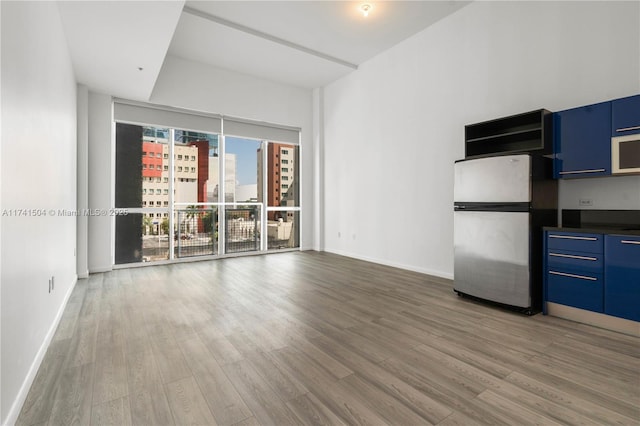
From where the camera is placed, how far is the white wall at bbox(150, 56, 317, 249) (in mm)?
5406

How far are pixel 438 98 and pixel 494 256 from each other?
2.47 m

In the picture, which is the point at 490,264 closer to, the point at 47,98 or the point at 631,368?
the point at 631,368

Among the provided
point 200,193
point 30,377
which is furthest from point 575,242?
point 200,193

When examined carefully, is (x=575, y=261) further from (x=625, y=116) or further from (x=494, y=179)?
(x=625, y=116)

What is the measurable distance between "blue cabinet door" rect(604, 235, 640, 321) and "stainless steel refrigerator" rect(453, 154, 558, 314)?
1.75 ft

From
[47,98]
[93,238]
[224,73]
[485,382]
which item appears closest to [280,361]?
[485,382]

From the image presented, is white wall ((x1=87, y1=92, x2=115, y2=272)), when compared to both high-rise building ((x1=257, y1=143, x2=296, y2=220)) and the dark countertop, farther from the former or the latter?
the dark countertop

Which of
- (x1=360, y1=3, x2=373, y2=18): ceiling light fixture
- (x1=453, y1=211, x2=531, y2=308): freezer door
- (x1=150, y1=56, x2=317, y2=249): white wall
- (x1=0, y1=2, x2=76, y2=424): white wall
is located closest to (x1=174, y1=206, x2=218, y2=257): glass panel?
(x1=150, y1=56, x2=317, y2=249): white wall

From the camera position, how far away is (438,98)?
4.54m

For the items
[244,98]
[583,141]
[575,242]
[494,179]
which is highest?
[244,98]

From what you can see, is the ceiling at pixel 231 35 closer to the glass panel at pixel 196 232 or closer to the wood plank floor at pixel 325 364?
the glass panel at pixel 196 232

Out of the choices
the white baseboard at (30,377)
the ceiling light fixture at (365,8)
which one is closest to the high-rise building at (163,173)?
the white baseboard at (30,377)

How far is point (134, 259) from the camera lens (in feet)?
17.4

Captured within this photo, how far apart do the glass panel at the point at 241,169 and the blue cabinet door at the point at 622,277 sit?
5.45 m
